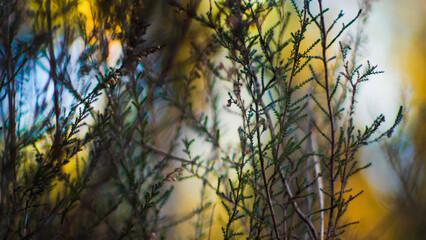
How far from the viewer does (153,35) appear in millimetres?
1433

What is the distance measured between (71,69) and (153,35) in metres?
0.45

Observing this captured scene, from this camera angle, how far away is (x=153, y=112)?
64.7 inches

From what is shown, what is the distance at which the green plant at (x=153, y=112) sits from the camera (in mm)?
714

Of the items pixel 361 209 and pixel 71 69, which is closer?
pixel 71 69

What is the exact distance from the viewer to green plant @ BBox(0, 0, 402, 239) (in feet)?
2.34

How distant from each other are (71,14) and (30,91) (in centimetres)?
28

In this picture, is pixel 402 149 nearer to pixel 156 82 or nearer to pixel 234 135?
pixel 234 135

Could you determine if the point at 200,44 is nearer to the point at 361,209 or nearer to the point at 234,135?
the point at 234,135

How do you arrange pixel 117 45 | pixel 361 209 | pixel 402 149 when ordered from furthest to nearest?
1. pixel 361 209
2. pixel 402 149
3. pixel 117 45

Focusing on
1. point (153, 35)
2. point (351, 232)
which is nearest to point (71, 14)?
point (153, 35)

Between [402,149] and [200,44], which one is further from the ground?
[200,44]

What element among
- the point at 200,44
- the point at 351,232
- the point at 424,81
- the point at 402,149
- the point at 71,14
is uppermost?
the point at 424,81

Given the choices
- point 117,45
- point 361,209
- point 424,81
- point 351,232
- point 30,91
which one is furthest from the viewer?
point 424,81

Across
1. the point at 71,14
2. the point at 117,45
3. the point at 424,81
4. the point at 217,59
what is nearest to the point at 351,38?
the point at 217,59
